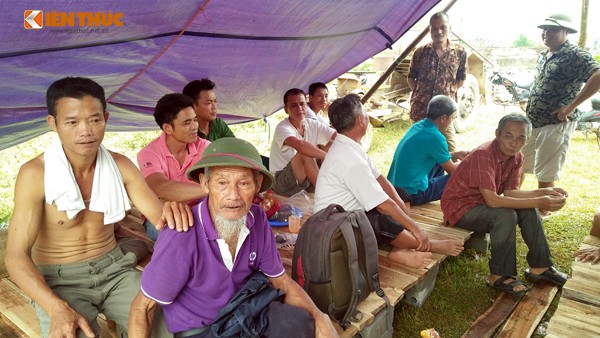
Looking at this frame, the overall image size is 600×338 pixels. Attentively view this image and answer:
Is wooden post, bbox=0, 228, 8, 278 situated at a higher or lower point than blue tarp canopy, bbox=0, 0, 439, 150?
lower

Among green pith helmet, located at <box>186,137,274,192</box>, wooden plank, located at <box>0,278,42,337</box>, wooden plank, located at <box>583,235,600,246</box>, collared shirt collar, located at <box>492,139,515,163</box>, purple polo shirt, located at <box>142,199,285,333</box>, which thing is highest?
green pith helmet, located at <box>186,137,274,192</box>

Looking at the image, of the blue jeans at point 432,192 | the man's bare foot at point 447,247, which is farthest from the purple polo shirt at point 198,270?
the blue jeans at point 432,192

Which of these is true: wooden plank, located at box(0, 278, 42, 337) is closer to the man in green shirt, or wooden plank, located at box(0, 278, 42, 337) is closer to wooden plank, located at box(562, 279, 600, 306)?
the man in green shirt

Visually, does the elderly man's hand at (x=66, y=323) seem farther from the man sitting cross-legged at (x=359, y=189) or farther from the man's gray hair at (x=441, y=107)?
the man's gray hair at (x=441, y=107)

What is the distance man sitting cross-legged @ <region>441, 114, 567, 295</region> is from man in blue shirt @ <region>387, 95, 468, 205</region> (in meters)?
0.50

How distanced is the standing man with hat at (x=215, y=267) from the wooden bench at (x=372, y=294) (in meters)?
0.66

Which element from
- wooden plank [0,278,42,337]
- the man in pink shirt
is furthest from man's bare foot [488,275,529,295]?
wooden plank [0,278,42,337]

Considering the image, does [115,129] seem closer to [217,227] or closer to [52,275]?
[52,275]

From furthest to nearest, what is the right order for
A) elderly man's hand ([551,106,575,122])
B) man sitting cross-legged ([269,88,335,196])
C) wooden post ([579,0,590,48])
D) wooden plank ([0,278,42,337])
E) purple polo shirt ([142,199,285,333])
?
wooden post ([579,0,590,48])
man sitting cross-legged ([269,88,335,196])
elderly man's hand ([551,106,575,122])
wooden plank ([0,278,42,337])
purple polo shirt ([142,199,285,333])

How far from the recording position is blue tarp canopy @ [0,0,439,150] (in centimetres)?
261

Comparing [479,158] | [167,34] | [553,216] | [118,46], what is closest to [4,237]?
[118,46]

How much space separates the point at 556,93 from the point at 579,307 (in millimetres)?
2797

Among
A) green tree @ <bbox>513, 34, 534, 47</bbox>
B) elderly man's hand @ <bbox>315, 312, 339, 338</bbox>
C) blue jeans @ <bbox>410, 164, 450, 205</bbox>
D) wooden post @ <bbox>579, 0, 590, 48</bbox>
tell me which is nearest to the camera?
elderly man's hand @ <bbox>315, 312, 339, 338</bbox>

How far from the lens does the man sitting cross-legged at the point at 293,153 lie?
4.57m
